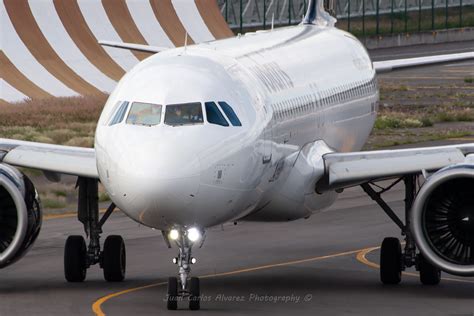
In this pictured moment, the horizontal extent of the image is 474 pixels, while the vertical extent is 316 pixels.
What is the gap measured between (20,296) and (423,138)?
1200 inches

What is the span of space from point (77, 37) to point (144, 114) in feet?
112

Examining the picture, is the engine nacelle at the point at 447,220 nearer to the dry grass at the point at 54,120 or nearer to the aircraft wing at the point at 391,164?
the aircraft wing at the point at 391,164

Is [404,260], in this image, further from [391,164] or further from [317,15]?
[317,15]

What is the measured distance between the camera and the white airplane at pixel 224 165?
18.5 m

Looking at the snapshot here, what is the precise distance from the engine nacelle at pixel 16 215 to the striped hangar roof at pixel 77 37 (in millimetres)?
27119

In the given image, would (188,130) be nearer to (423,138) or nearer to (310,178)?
(310,178)

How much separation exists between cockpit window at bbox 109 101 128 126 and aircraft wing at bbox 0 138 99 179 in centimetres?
259

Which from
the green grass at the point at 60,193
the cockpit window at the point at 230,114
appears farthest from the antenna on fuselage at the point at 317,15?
the cockpit window at the point at 230,114

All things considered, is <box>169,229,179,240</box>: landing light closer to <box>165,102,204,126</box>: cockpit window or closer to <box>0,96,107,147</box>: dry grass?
<box>165,102,204,126</box>: cockpit window

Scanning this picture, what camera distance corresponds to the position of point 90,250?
23.4 metres

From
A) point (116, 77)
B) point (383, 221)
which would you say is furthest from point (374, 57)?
point (383, 221)

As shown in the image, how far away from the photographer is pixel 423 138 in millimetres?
50438

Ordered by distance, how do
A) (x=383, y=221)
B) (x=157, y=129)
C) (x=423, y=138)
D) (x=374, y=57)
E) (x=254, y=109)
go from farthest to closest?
(x=374, y=57) → (x=423, y=138) → (x=383, y=221) → (x=254, y=109) → (x=157, y=129)

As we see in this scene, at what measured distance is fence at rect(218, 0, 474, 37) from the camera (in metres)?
88.1
